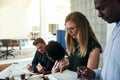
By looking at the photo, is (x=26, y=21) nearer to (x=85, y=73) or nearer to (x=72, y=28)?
(x=72, y=28)

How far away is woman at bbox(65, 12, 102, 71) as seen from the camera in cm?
117

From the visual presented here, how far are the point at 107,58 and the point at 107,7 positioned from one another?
238 mm

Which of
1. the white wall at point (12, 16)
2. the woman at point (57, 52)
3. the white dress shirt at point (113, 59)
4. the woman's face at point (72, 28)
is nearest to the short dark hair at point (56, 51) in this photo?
the woman at point (57, 52)

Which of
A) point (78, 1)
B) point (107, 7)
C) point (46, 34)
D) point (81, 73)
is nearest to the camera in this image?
point (107, 7)

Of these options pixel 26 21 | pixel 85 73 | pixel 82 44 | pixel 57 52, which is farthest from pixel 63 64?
pixel 26 21

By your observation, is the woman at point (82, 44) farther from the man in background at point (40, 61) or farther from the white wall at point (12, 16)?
the white wall at point (12, 16)

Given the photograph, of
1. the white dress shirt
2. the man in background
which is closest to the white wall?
the man in background

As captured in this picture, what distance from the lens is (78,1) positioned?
7.70 feet

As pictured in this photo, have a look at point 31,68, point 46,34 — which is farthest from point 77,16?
point 46,34

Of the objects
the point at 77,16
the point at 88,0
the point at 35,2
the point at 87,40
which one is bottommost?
the point at 87,40

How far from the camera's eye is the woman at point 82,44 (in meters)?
1.17

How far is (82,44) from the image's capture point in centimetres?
121

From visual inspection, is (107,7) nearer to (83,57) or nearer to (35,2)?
(83,57)

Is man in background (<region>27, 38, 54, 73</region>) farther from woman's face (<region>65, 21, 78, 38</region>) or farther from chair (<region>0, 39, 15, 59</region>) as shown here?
chair (<region>0, 39, 15, 59</region>)
